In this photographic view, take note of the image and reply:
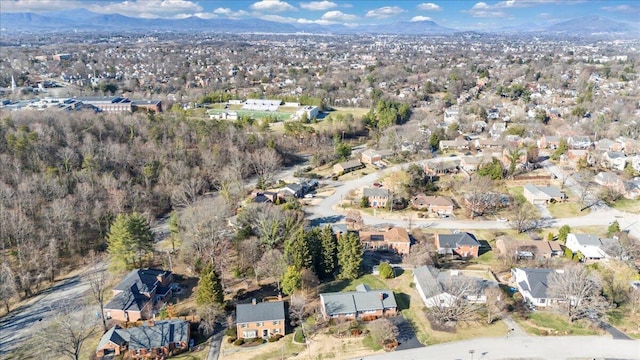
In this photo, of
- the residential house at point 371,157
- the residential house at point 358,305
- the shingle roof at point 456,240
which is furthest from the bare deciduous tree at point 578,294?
the residential house at point 371,157

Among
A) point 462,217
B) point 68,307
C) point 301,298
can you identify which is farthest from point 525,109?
point 68,307

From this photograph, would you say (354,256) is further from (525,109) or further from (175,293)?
(525,109)

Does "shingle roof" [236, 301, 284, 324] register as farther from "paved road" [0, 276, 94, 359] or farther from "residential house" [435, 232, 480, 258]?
"residential house" [435, 232, 480, 258]

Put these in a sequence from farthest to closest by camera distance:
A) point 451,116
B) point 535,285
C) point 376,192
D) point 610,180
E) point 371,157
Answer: point 451,116, point 371,157, point 610,180, point 376,192, point 535,285

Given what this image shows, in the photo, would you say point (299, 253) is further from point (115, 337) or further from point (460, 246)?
point (460, 246)

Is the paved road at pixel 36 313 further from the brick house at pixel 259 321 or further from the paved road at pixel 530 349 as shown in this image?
the paved road at pixel 530 349

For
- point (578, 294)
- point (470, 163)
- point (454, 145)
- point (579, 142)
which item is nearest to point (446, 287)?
point (578, 294)
